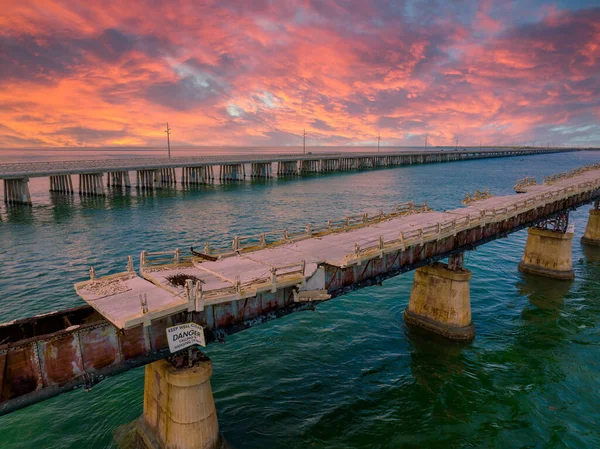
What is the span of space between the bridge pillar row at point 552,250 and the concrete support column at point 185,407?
123 ft

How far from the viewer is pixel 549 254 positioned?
3916 cm

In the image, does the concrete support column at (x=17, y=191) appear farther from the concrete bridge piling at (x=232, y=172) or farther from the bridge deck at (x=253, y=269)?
the bridge deck at (x=253, y=269)

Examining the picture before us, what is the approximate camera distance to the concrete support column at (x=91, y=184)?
81750 mm

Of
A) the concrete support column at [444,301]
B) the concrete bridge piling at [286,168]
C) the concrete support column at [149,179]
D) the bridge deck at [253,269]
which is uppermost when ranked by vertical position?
the concrete bridge piling at [286,168]

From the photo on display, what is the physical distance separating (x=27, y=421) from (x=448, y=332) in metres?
24.8

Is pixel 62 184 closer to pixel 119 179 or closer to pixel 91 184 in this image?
pixel 91 184

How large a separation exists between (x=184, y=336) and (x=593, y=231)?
190 ft

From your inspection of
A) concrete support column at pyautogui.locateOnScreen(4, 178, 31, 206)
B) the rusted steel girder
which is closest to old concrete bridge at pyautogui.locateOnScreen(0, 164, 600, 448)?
the rusted steel girder

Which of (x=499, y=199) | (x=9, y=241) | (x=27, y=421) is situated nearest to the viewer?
(x=27, y=421)

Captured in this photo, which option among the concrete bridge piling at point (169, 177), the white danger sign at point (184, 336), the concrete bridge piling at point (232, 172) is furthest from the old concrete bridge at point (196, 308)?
the concrete bridge piling at point (232, 172)

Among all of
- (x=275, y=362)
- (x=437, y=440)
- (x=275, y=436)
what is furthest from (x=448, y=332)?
(x=275, y=436)

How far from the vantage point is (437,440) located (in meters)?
17.8

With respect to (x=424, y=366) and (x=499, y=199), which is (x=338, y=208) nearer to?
(x=499, y=199)

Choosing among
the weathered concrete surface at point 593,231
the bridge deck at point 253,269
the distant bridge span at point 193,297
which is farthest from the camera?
the weathered concrete surface at point 593,231
